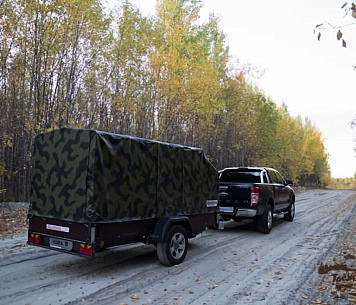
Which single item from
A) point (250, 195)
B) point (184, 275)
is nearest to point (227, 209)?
point (250, 195)

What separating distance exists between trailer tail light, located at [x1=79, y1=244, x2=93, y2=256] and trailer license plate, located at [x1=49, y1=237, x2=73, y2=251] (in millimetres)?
228

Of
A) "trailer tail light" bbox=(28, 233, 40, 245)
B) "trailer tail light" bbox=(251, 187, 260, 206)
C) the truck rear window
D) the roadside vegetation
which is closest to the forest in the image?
"trailer tail light" bbox=(28, 233, 40, 245)

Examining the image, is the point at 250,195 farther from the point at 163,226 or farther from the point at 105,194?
the point at 105,194

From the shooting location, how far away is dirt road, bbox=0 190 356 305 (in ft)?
14.0

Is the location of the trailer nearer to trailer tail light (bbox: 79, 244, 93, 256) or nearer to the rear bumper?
trailer tail light (bbox: 79, 244, 93, 256)

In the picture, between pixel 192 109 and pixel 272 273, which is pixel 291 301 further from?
pixel 192 109

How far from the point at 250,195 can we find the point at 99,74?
9907 millimetres

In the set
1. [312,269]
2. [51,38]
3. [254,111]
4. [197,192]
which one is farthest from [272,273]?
[254,111]

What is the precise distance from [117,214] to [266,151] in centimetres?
3003

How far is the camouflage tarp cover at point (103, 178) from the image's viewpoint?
4746 millimetres

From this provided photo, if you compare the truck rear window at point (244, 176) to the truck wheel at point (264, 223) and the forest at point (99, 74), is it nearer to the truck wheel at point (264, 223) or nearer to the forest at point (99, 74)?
the truck wheel at point (264, 223)

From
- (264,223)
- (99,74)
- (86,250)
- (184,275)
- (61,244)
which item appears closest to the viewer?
(86,250)

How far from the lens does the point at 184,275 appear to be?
17.2 ft

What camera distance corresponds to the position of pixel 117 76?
15.5 m
